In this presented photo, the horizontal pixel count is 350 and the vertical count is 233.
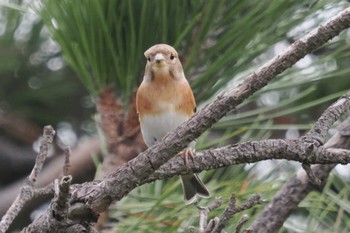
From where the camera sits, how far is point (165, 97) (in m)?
2.40

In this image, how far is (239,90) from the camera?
118 centimetres

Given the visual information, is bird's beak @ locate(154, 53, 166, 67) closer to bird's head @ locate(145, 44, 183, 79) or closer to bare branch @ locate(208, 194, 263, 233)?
bird's head @ locate(145, 44, 183, 79)

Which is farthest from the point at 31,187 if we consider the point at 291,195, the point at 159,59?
the point at 159,59

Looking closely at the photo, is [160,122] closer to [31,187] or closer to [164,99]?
[164,99]

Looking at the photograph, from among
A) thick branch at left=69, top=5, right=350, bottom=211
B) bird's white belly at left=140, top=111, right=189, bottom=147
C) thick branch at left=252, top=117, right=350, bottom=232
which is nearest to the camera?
thick branch at left=69, top=5, right=350, bottom=211

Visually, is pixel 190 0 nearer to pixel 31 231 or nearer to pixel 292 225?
pixel 292 225

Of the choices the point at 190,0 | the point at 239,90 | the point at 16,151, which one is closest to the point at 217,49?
the point at 190,0

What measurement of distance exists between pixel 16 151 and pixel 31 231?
3.93 ft

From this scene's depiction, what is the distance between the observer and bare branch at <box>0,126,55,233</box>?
1.41 m

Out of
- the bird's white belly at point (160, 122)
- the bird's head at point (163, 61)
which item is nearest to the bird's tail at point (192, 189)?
the bird's white belly at point (160, 122)

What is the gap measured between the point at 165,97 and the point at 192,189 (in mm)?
415

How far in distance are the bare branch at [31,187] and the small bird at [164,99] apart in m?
0.51

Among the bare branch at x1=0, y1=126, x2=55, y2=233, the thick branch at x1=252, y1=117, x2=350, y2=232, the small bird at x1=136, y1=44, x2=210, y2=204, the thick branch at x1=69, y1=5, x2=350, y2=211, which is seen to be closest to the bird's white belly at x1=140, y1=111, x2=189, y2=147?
the small bird at x1=136, y1=44, x2=210, y2=204

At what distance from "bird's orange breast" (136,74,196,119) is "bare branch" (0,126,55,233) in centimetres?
71
